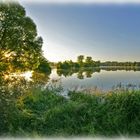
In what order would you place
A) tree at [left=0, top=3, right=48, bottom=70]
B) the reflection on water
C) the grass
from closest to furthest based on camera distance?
the grass, the reflection on water, tree at [left=0, top=3, right=48, bottom=70]

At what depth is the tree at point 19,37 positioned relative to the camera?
126 ft

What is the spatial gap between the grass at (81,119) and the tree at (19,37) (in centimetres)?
2612

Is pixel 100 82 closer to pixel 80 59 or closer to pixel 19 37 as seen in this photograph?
pixel 19 37

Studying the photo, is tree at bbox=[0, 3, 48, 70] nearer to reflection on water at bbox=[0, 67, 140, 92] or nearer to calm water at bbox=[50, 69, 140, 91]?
calm water at bbox=[50, 69, 140, 91]

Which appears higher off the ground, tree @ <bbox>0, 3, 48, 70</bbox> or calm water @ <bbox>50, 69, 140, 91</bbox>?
tree @ <bbox>0, 3, 48, 70</bbox>

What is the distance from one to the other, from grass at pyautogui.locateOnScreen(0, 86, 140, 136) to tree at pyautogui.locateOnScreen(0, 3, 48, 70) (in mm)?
26121

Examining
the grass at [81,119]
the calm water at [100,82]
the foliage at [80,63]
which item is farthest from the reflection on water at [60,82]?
the foliage at [80,63]

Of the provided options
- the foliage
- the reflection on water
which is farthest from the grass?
the foliage

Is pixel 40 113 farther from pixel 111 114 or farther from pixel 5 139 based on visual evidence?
pixel 5 139

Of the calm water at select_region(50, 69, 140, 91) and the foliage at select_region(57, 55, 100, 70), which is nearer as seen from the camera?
the calm water at select_region(50, 69, 140, 91)

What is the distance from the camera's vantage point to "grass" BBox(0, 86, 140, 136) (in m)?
10.3

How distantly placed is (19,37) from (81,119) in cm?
2843

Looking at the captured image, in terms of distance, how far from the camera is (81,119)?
11.2 metres

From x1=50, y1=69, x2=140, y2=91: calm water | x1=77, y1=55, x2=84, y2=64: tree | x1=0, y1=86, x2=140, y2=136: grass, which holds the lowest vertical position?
x1=0, y1=86, x2=140, y2=136: grass
